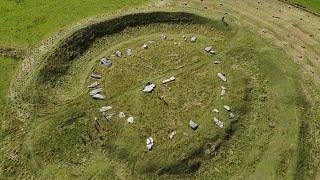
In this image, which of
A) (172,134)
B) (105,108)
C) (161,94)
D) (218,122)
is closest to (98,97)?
(105,108)

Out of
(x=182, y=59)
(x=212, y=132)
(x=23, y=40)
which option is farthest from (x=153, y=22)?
(x=212, y=132)

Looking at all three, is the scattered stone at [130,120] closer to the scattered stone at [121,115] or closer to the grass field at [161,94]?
→ the grass field at [161,94]

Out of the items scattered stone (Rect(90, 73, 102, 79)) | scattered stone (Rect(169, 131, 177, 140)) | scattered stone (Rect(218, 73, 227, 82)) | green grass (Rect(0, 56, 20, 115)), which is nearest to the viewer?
scattered stone (Rect(169, 131, 177, 140))

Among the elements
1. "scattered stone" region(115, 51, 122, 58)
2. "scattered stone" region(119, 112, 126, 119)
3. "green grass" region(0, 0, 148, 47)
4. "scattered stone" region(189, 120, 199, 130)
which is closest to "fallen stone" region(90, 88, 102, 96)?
"scattered stone" region(119, 112, 126, 119)

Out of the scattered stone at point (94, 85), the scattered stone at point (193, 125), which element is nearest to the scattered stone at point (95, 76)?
the scattered stone at point (94, 85)

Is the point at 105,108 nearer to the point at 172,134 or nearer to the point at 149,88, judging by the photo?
the point at 149,88

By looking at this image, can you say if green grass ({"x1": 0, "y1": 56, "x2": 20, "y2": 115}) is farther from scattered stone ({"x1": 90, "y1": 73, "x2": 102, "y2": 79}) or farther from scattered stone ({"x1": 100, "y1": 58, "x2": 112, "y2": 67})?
scattered stone ({"x1": 100, "y1": 58, "x2": 112, "y2": 67})

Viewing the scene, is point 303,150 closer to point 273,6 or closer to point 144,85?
point 144,85
